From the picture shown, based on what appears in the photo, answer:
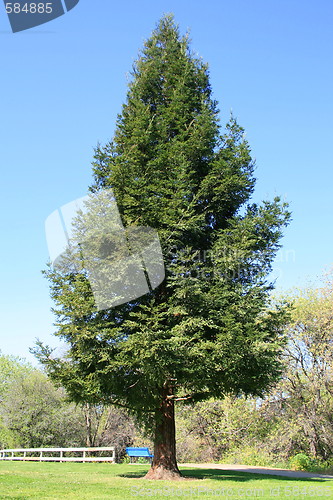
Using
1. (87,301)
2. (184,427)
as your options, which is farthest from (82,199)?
(184,427)

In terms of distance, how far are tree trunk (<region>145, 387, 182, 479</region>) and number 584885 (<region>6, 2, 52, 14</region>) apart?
1077 cm

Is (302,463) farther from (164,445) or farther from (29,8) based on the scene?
(29,8)

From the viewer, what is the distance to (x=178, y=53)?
55.3ft

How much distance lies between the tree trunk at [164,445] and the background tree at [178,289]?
0.10 ft

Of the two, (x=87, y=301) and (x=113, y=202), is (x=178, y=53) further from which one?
(x=87, y=301)

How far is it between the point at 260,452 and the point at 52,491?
1843cm

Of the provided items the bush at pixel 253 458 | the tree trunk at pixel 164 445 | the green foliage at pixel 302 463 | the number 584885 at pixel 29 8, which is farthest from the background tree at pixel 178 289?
the bush at pixel 253 458

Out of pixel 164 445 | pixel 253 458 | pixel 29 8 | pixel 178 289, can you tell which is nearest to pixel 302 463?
pixel 253 458

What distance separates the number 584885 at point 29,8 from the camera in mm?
5691

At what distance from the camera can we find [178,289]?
39.9ft

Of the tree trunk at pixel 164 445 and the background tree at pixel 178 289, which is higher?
the background tree at pixel 178 289

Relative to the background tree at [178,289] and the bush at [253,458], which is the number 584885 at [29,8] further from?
the bush at [253,458]

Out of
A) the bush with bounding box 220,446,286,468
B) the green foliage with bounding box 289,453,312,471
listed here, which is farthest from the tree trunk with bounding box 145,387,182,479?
the bush with bounding box 220,446,286,468

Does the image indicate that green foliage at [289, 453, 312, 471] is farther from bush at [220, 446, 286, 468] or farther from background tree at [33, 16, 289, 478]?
background tree at [33, 16, 289, 478]
